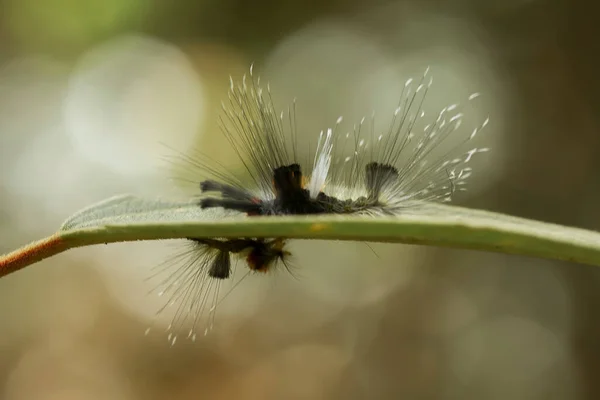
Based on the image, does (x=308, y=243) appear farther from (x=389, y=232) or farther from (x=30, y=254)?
(x=389, y=232)

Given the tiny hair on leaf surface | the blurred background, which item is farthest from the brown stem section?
the blurred background

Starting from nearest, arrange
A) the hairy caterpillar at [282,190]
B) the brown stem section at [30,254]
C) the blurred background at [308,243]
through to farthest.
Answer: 1. the brown stem section at [30,254]
2. the hairy caterpillar at [282,190]
3. the blurred background at [308,243]

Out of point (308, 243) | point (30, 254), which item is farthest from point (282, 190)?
point (308, 243)

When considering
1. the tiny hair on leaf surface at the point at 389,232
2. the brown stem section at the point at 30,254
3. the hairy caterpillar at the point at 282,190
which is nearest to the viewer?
the tiny hair on leaf surface at the point at 389,232

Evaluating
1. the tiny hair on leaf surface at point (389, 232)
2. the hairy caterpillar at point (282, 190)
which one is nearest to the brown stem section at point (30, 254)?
the tiny hair on leaf surface at point (389, 232)

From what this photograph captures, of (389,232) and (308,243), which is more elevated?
(389,232)

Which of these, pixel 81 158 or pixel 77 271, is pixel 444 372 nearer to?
pixel 77 271

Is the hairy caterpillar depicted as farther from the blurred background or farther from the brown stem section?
the blurred background

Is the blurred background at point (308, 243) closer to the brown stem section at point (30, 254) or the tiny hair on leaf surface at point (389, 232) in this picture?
the brown stem section at point (30, 254)
